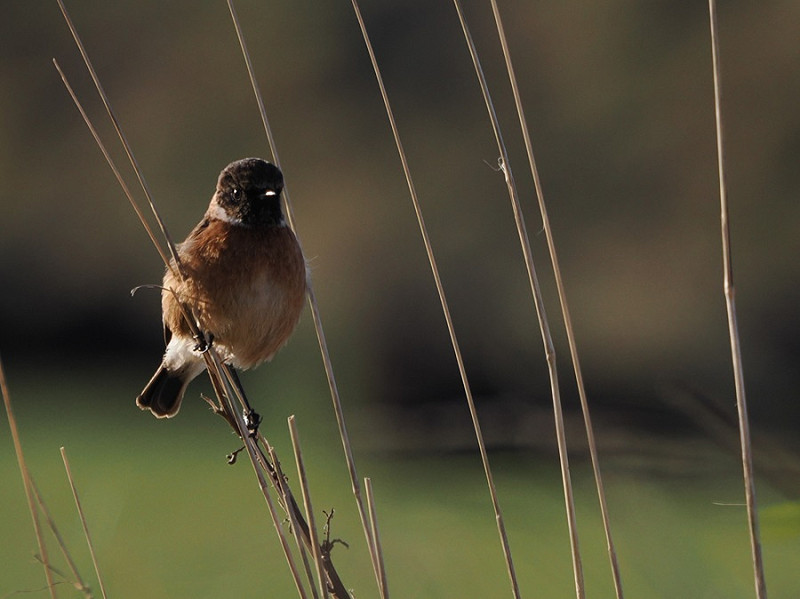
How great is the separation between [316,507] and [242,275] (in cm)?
380

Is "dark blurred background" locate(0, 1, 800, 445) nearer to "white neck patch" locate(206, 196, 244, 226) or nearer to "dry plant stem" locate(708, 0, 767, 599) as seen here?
"white neck patch" locate(206, 196, 244, 226)

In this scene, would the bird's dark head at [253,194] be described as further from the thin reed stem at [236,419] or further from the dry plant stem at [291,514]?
the dry plant stem at [291,514]

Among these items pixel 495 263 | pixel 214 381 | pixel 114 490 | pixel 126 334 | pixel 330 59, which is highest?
pixel 330 59

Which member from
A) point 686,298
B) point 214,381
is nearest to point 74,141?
point 686,298

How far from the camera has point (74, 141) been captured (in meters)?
8.76

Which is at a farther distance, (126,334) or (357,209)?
(126,334)

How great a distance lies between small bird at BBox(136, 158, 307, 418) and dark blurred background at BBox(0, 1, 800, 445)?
3266 millimetres

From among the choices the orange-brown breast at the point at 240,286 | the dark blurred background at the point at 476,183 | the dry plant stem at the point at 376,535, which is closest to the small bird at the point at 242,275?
the orange-brown breast at the point at 240,286

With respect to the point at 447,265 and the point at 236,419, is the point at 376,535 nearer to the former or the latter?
the point at 236,419

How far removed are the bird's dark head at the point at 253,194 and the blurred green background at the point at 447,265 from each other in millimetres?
2792

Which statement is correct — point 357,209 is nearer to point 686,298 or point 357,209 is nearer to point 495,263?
point 495,263

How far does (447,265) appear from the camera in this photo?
7406 mm

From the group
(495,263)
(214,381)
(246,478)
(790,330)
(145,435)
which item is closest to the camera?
(214,381)

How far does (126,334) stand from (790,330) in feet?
15.9
